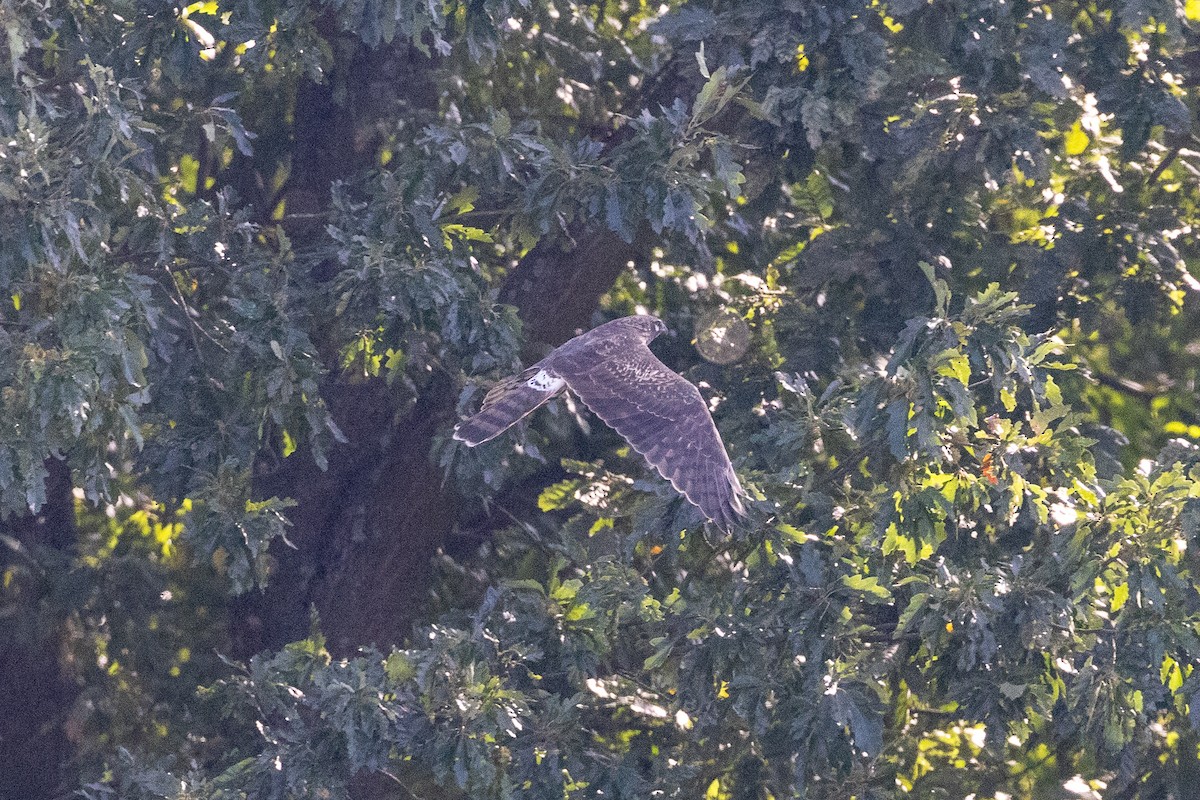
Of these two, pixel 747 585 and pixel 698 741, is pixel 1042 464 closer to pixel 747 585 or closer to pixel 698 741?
pixel 747 585

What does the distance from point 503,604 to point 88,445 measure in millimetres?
1657

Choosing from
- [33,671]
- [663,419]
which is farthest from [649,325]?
[33,671]

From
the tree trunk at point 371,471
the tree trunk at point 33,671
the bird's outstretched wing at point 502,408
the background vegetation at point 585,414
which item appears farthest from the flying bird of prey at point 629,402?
the tree trunk at point 33,671

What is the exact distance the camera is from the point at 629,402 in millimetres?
6121

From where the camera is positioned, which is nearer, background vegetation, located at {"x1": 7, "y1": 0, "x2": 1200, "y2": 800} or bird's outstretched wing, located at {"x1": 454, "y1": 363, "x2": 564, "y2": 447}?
background vegetation, located at {"x1": 7, "y1": 0, "x2": 1200, "y2": 800}

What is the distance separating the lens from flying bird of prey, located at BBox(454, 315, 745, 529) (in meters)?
5.60

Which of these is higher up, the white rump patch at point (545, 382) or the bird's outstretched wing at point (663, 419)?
the white rump patch at point (545, 382)

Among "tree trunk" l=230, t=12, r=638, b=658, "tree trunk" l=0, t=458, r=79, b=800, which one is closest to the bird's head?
"tree trunk" l=230, t=12, r=638, b=658

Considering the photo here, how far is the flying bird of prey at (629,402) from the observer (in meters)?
5.60

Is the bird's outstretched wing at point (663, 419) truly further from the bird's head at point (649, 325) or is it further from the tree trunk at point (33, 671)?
the tree trunk at point (33, 671)

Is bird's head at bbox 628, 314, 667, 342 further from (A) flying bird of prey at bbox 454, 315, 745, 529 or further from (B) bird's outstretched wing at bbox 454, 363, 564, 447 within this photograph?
(B) bird's outstretched wing at bbox 454, 363, 564, 447

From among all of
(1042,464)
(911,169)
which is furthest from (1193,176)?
(1042,464)

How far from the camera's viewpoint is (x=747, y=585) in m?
5.72

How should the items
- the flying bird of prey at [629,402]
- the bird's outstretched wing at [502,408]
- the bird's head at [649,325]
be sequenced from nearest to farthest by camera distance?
the flying bird of prey at [629,402]
the bird's outstretched wing at [502,408]
the bird's head at [649,325]
